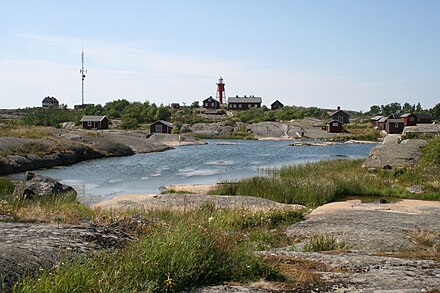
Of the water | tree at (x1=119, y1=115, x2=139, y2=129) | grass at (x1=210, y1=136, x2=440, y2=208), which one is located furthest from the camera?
tree at (x1=119, y1=115, x2=139, y2=129)

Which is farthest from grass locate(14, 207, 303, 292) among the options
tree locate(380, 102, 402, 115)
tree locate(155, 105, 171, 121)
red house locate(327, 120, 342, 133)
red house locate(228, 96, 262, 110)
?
tree locate(380, 102, 402, 115)

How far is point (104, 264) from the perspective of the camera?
19.7ft

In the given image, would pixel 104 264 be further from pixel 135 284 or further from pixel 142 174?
pixel 142 174

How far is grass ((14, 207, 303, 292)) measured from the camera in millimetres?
5180

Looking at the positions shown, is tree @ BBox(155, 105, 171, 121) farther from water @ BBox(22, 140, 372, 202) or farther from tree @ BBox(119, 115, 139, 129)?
water @ BBox(22, 140, 372, 202)

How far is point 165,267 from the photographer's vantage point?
20.2 feet

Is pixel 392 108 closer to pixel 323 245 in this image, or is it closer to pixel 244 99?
pixel 244 99

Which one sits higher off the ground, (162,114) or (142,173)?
(162,114)

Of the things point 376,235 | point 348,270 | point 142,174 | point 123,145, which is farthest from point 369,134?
point 348,270

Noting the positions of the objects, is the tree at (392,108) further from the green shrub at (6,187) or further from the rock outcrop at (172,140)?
the green shrub at (6,187)

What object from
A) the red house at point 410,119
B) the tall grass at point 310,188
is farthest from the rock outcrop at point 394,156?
the red house at point 410,119

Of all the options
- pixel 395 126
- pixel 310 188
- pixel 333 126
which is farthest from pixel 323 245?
pixel 333 126

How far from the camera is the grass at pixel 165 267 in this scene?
518 centimetres

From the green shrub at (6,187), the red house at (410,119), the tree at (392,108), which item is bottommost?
the green shrub at (6,187)
